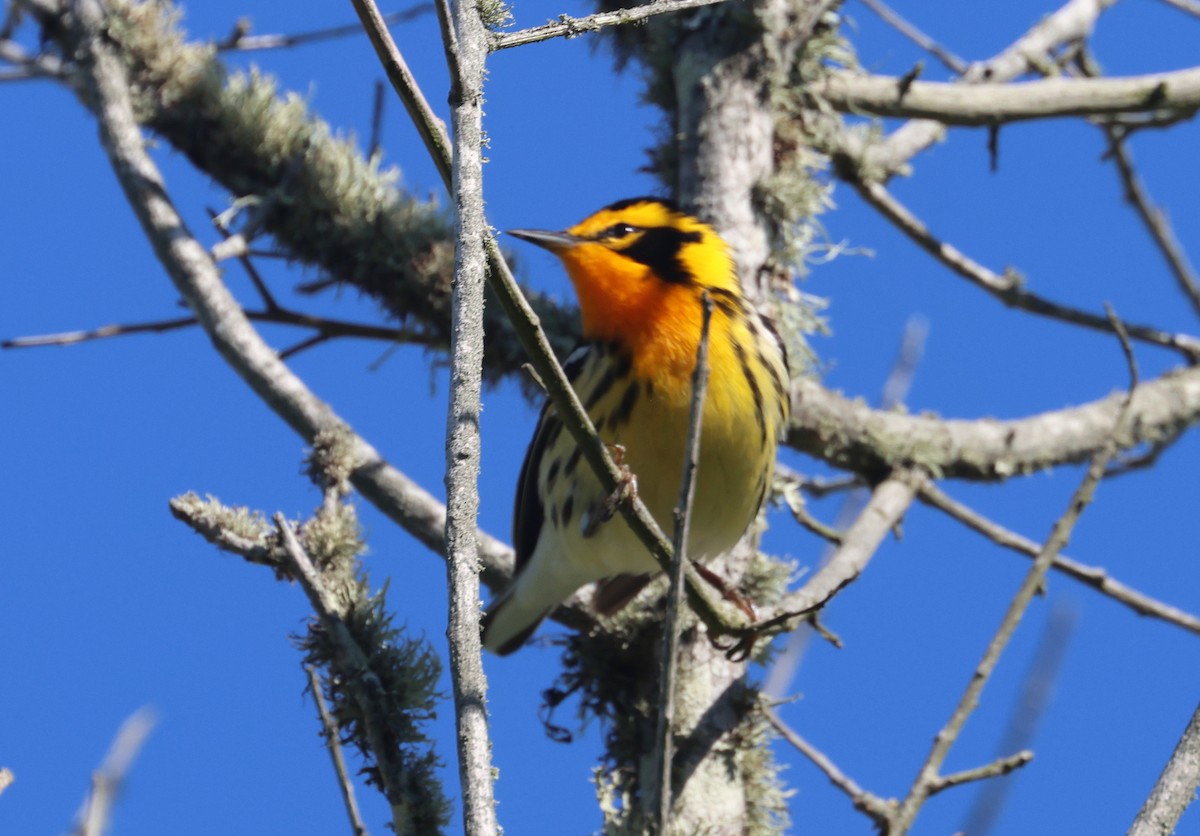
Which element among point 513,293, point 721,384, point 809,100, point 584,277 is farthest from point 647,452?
point 513,293

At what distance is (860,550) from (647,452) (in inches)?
34.8

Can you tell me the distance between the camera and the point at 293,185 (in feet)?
17.0

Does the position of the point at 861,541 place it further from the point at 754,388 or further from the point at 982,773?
the point at 982,773

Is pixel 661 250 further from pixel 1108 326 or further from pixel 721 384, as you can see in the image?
pixel 1108 326

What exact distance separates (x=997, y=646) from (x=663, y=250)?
2047mm

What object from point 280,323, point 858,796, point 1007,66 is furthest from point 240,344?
point 1007,66

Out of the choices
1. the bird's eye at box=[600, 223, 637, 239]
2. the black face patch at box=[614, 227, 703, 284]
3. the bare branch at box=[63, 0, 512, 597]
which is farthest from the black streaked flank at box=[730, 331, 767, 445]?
the bare branch at box=[63, 0, 512, 597]

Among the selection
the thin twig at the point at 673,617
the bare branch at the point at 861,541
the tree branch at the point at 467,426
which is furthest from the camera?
the bare branch at the point at 861,541

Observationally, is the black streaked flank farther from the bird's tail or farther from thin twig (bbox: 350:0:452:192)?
thin twig (bbox: 350:0:452:192)

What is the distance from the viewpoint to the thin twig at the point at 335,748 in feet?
8.33

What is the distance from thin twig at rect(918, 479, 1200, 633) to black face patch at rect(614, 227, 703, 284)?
1.28 meters

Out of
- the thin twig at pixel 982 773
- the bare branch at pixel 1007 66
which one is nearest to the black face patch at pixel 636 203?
the bare branch at pixel 1007 66

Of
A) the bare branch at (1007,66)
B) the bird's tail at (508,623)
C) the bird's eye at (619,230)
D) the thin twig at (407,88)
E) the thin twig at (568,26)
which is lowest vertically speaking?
the thin twig at (407,88)

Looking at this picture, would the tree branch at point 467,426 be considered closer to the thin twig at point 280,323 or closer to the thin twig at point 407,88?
the thin twig at point 407,88
